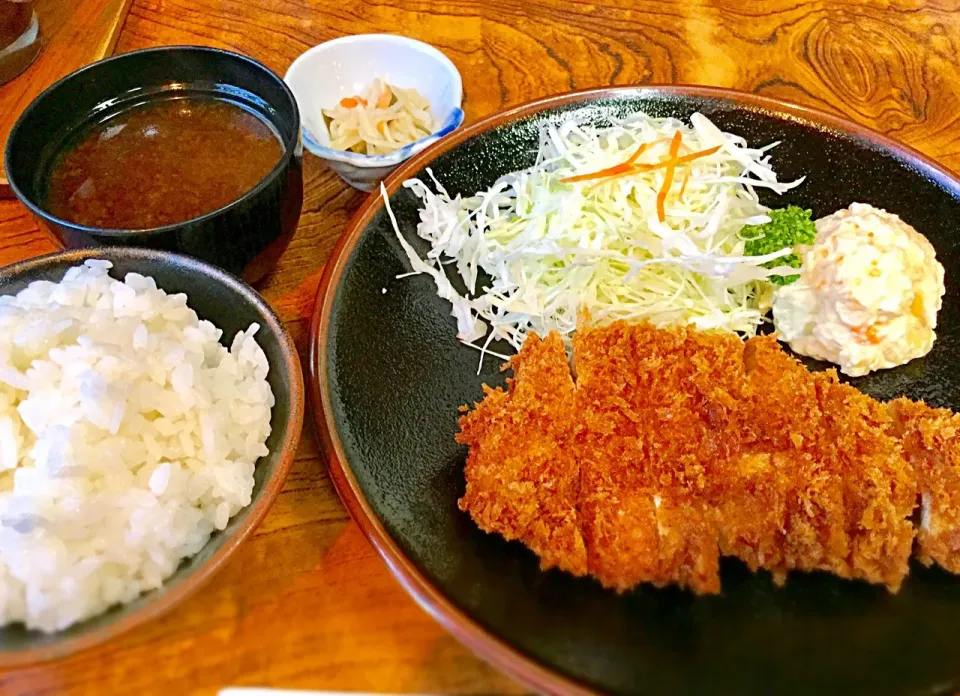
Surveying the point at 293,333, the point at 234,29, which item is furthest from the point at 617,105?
the point at 234,29

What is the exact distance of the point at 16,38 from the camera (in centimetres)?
212

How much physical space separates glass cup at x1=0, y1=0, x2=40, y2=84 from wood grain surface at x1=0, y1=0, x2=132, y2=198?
0.02 meters

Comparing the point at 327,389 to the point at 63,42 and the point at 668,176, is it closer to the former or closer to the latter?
the point at 668,176

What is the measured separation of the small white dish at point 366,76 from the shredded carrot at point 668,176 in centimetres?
58

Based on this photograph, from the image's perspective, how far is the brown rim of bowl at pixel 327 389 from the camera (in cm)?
112

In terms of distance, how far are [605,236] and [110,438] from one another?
4.13ft

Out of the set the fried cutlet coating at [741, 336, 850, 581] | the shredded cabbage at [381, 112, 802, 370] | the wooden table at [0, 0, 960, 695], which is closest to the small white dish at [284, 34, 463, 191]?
the wooden table at [0, 0, 960, 695]

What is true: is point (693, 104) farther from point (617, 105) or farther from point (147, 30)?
point (147, 30)

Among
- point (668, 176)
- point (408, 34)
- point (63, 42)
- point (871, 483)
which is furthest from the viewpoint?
point (408, 34)

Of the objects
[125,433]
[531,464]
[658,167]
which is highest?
[658,167]

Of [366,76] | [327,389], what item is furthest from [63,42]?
[327,389]

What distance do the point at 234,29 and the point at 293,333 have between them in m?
1.38

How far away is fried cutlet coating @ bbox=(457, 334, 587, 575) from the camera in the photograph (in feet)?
4.28

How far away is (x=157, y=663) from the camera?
122cm
